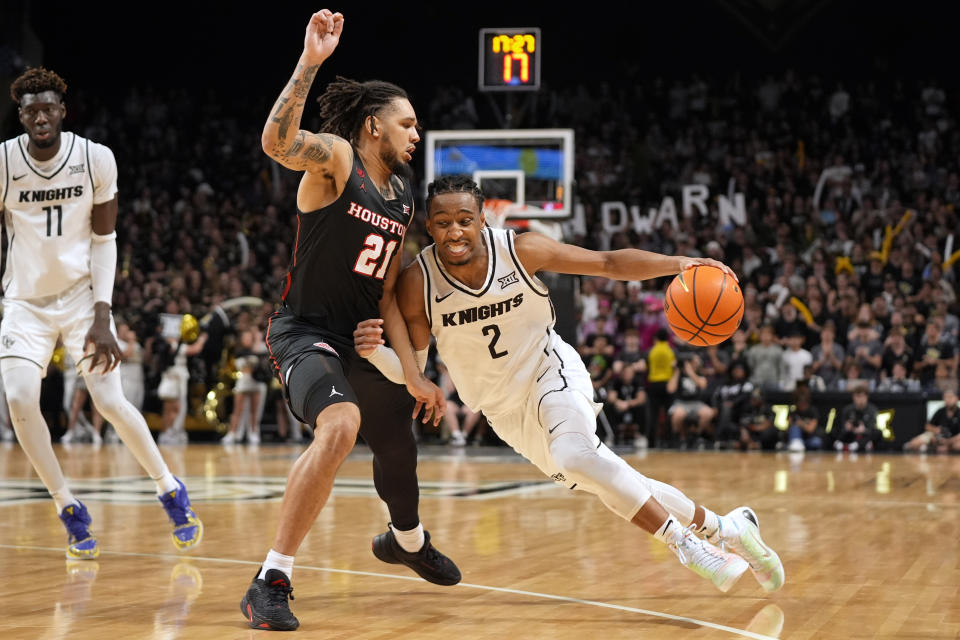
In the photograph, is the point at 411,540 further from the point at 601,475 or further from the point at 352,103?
the point at 352,103

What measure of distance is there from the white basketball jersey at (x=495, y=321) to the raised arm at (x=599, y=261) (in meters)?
0.07

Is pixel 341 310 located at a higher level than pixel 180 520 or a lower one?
higher

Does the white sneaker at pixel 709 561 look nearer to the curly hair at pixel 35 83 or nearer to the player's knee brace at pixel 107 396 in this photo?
the player's knee brace at pixel 107 396

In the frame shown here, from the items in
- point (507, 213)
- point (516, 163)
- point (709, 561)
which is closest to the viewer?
point (709, 561)

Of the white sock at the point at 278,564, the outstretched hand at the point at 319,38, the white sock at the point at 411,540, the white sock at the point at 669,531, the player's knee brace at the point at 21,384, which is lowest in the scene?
the white sock at the point at 411,540

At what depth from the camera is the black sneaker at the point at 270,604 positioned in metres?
3.93

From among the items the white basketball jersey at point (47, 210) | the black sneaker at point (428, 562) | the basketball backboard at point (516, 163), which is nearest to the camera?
the black sneaker at point (428, 562)

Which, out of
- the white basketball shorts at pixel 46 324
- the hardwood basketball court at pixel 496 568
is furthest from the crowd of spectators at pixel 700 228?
the white basketball shorts at pixel 46 324

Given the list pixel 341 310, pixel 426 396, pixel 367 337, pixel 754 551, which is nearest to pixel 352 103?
pixel 341 310

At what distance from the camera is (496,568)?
5.42 m

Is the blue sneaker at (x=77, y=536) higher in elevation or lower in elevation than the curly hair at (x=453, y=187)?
lower

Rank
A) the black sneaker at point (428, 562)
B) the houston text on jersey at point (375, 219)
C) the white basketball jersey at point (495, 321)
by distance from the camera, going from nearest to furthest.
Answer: the houston text on jersey at point (375, 219) → the white basketball jersey at point (495, 321) → the black sneaker at point (428, 562)

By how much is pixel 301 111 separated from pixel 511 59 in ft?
30.4

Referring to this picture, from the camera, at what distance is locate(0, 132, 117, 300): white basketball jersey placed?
18.5ft
